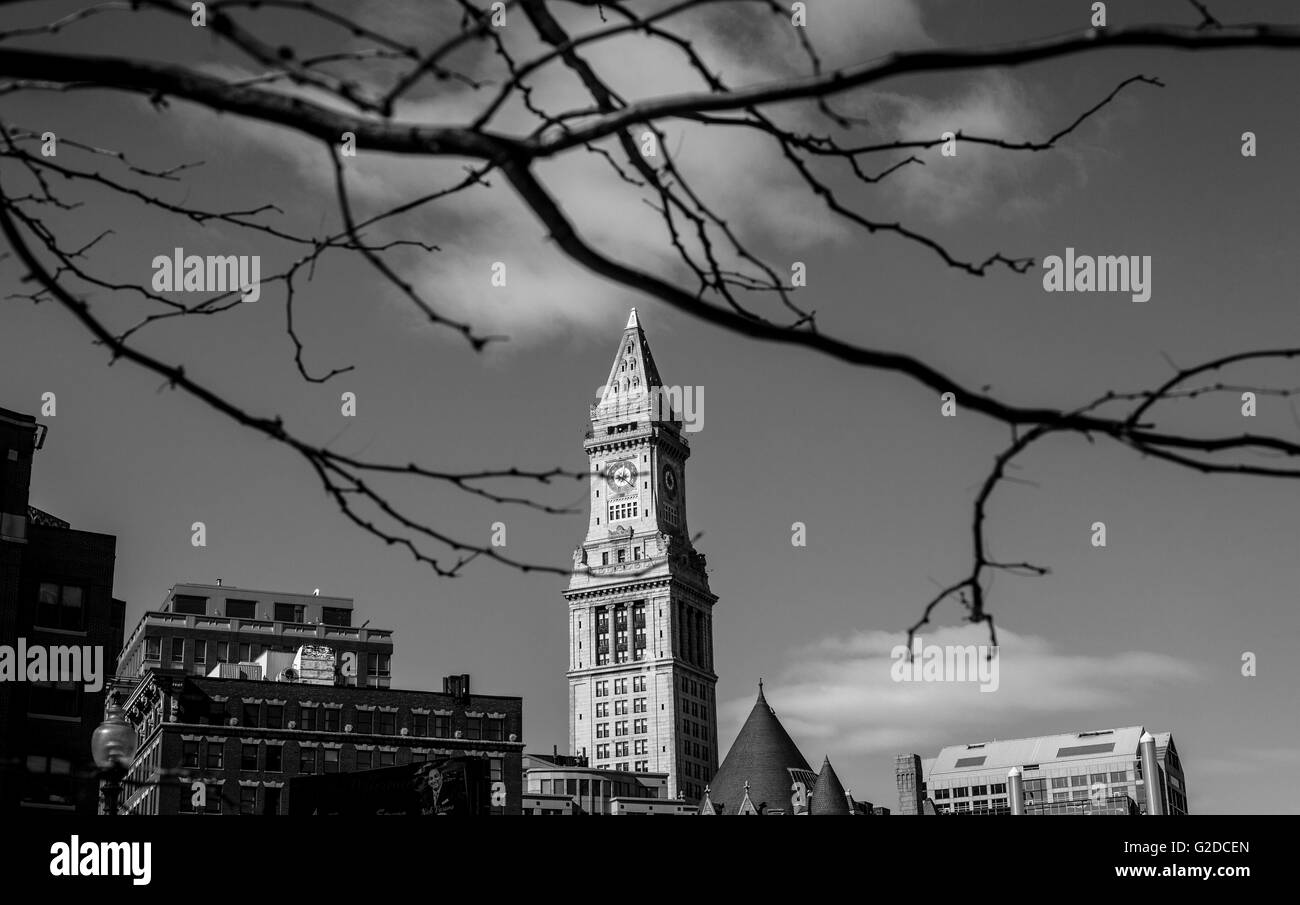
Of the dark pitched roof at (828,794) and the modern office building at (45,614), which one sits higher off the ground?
the modern office building at (45,614)

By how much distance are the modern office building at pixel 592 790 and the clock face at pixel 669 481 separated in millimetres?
36786

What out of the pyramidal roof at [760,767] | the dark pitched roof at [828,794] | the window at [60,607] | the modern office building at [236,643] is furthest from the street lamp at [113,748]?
the pyramidal roof at [760,767]

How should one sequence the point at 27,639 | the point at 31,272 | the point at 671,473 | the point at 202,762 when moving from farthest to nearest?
1. the point at 671,473
2. the point at 202,762
3. the point at 27,639
4. the point at 31,272

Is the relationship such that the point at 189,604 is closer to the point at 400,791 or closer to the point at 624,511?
the point at 624,511

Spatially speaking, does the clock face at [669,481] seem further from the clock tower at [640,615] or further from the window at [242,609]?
the window at [242,609]

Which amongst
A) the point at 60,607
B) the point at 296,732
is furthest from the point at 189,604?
the point at 60,607

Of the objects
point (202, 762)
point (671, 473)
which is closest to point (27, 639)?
point (202, 762)

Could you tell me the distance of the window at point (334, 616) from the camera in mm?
127562

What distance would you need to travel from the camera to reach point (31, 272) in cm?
453

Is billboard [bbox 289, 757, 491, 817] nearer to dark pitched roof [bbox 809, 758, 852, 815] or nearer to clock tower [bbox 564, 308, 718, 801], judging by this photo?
dark pitched roof [bbox 809, 758, 852, 815]

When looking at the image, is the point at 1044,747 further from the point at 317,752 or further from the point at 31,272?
the point at 31,272

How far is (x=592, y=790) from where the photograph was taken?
497 ft
